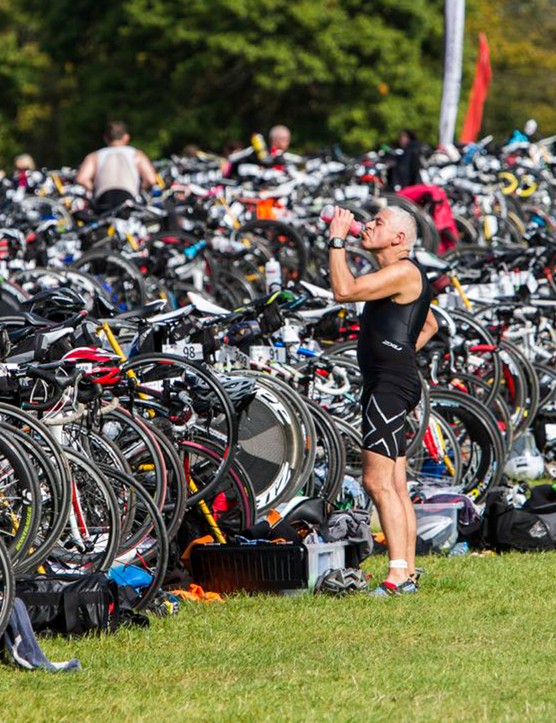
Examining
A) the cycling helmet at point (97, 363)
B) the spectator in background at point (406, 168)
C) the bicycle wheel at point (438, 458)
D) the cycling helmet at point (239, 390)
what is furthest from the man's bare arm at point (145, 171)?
the cycling helmet at point (97, 363)

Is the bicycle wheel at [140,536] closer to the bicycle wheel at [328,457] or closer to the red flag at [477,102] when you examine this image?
the bicycle wheel at [328,457]

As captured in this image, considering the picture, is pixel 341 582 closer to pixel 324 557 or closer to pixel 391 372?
pixel 324 557

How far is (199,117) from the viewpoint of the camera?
39.7 metres

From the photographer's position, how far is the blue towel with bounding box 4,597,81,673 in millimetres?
6430

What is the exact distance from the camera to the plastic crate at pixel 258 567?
320 inches

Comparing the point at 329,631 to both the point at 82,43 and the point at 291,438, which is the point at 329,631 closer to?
the point at 291,438

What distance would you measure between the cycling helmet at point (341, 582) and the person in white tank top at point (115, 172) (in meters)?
8.20

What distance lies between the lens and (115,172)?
52.7 feet

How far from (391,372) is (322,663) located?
81.1 inches

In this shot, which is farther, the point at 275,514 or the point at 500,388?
the point at 500,388

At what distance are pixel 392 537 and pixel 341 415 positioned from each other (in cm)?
193

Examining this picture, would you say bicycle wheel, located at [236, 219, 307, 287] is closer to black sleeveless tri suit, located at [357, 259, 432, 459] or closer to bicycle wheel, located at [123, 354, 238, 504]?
bicycle wheel, located at [123, 354, 238, 504]

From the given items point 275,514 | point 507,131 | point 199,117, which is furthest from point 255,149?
point 507,131

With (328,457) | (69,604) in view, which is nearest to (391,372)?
(328,457)
